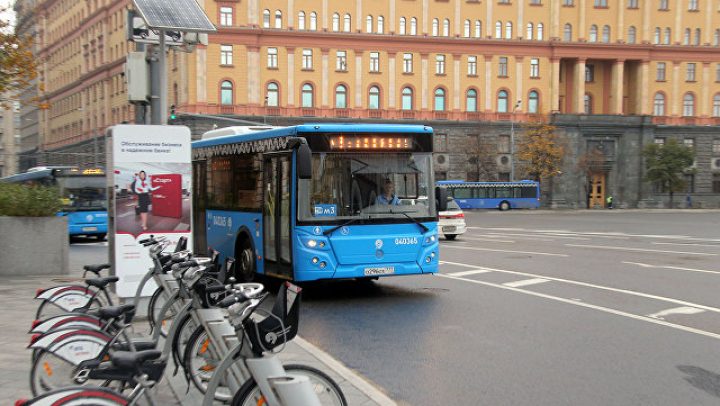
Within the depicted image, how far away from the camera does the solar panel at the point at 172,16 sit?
9016 millimetres

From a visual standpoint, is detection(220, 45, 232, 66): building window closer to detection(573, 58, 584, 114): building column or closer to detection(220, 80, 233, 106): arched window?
detection(220, 80, 233, 106): arched window

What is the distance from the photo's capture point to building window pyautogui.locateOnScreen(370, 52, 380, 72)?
65688 millimetres

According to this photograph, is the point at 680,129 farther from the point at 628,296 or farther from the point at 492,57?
the point at 628,296

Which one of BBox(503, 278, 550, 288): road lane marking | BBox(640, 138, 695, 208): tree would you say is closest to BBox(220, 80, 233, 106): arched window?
BBox(640, 138, 695, 208): tree

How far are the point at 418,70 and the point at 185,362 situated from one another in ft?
209

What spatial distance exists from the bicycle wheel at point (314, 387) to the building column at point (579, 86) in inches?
2820

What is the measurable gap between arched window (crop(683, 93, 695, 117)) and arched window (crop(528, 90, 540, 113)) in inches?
687

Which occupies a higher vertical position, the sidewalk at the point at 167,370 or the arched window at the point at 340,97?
the arched window at the point at 340,97

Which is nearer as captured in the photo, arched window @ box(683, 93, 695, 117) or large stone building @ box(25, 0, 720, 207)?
large stone building @ box(25, 0, 720, 207)

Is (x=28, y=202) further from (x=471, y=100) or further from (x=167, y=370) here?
(x=471, y=100)

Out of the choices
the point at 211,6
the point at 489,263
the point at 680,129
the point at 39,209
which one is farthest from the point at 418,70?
the point at 39,209

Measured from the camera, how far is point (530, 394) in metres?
5.79

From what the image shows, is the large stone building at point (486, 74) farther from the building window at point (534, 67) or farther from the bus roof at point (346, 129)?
the bus roof at point (346, 129)

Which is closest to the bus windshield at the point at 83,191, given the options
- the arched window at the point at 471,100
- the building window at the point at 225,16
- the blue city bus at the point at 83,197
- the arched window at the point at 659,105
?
the blue city bus at the point at 83,197
